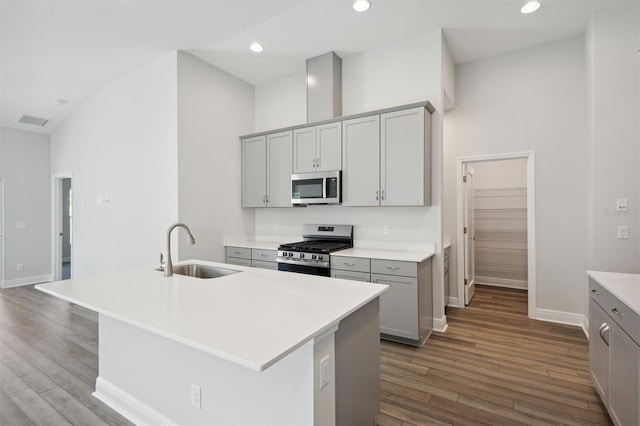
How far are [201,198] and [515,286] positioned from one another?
511cm

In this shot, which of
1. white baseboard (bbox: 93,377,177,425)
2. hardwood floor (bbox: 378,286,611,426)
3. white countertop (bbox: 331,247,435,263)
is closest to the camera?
white baseboard (bbox: 93,377,177,425)

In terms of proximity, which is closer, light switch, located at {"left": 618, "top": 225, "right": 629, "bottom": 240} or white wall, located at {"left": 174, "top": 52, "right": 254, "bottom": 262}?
light switch, located at {"left": 618, "top": 225, "right": 629, "bottom": 240}

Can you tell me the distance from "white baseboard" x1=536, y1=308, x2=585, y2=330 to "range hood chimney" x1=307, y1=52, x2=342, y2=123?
342 cm

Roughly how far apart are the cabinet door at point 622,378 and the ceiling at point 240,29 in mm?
2937

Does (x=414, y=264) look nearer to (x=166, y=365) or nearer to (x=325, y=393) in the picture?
(x=325, y=393)

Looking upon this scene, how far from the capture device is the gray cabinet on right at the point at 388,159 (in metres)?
3.26

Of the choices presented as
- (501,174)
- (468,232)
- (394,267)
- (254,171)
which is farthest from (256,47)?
(501,174)

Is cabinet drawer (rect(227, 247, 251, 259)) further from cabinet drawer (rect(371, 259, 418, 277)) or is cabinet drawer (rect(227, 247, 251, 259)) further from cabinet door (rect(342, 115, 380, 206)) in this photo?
cabinet drawer (rect(371, 259, 418, 277))

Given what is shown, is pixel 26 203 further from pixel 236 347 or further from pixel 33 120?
pixel 236 347

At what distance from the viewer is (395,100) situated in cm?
370

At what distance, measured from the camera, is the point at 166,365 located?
1767 mm

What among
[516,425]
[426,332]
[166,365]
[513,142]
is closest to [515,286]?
[513,142]

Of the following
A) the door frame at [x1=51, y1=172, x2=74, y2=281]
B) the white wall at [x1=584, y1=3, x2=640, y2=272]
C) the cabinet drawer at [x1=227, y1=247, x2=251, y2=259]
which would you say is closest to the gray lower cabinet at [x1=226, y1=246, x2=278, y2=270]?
the cabinet drawer at [x1=227, y1=247, x2=251, y2=259]

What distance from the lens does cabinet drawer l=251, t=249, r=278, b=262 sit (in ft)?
12.6
